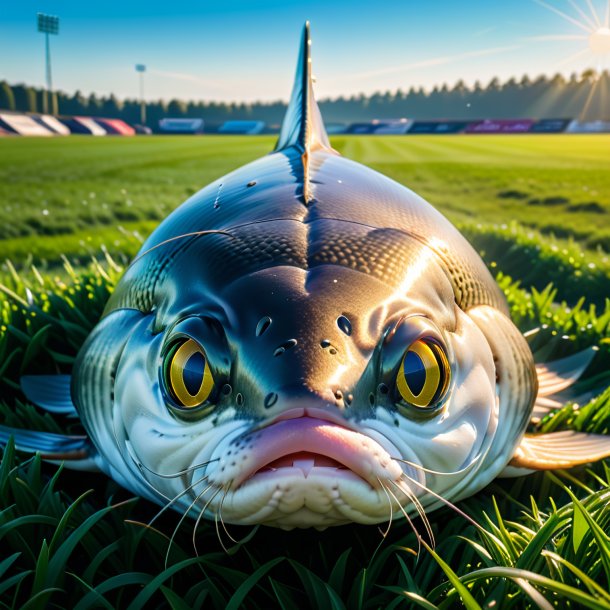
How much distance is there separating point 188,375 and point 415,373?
535mm

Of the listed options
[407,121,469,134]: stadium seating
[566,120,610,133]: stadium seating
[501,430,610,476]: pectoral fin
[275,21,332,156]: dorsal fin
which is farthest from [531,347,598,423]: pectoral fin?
Result: [407,121,469,134]: stadium seating

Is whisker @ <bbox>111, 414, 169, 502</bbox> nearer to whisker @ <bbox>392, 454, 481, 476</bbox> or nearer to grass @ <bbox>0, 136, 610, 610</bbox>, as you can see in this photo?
grass @ <bbox>0, 136, 610, 610</bbox>

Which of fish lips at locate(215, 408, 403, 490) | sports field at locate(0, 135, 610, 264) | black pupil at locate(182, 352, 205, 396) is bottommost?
sports field at locate(0, 135, 610, 264)

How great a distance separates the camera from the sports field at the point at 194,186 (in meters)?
11.2

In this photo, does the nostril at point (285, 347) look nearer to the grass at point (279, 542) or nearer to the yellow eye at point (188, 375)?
the yellow eye at point (188, 375)

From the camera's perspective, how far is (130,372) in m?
1.86

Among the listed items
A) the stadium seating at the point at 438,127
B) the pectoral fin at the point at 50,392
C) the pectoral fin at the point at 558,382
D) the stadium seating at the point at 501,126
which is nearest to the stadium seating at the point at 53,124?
the stadium seating at the point at 438,127

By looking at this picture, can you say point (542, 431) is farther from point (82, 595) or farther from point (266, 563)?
point (82, 595)

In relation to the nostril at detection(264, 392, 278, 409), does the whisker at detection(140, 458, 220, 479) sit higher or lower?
lower

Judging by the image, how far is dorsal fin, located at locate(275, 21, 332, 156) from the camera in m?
2.88

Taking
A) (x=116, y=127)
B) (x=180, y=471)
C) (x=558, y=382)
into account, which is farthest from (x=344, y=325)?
(x=116, y=127)

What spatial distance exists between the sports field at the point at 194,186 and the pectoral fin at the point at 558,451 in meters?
4.87

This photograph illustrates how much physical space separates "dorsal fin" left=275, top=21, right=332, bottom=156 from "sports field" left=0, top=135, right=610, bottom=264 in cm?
341

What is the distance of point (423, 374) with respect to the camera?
1.60 meters
